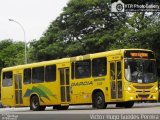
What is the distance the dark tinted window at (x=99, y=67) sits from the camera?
20.4 m

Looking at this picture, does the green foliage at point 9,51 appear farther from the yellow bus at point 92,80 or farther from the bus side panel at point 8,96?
the yellow bus at point 92,80

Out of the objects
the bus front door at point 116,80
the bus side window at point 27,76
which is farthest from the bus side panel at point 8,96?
the bus front door at point 116,80

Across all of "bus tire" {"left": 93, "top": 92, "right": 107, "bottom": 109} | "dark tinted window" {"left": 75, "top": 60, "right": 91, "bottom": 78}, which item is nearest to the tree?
"dark tinted window" {"left": 75, "top": 60, "right": 91, "bottom": 78}

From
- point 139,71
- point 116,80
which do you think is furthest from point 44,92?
point 139,71

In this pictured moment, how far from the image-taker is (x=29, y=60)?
183 ft

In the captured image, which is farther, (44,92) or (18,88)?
(18,88)

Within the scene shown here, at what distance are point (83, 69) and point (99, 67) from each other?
44.5 inches

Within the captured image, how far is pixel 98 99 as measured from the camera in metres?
20.5

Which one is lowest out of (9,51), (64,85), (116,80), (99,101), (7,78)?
(99,101)

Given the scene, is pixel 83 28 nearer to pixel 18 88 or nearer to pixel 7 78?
pixel 7 78

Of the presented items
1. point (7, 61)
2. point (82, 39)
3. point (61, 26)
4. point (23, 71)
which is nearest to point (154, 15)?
point (82, 39)

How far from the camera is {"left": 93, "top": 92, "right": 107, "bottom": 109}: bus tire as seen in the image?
20.1 metres

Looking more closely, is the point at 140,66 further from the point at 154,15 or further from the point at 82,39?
the point at 82,39

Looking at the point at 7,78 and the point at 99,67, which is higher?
the point at 99,67
